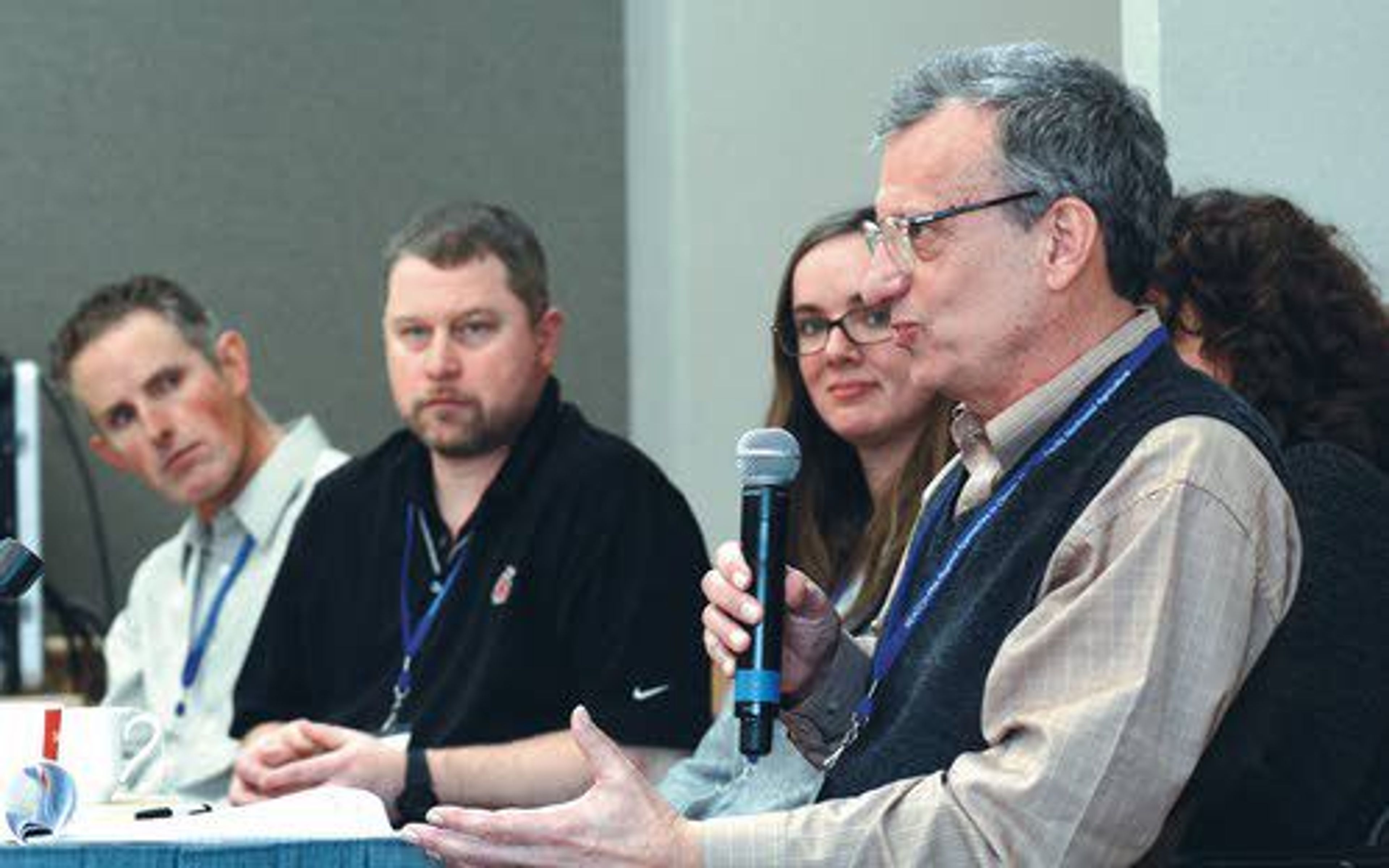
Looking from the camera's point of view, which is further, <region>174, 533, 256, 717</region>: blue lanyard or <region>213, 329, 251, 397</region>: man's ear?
<region>213, 329, 251, 397</region>: man's ear

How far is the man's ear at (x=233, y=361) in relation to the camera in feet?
14.7

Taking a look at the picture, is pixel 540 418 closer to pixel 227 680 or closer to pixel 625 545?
pixel 625 545

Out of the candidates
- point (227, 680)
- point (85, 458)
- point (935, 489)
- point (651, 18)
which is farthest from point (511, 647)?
point (85, 458)

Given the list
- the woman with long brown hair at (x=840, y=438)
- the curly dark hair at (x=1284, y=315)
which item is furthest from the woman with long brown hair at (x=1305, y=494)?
the woman with long brown hair at (x=840, y=438)

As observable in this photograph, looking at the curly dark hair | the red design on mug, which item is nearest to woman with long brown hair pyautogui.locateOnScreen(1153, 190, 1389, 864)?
the curly dark hair

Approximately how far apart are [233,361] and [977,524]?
2714 mm

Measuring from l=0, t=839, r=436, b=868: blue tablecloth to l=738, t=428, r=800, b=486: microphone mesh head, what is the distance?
41 cm

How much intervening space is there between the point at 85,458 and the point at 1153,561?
411 cm

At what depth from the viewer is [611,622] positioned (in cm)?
332

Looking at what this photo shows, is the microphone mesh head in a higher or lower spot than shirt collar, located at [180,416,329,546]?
higher

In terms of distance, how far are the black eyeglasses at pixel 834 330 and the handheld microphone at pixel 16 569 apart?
1217 mm

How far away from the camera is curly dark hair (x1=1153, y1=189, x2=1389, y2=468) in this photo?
254cm

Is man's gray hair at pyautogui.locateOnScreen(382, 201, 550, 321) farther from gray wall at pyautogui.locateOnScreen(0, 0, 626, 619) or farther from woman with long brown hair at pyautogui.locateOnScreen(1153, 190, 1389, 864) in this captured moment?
gray wall at pyautogui.locateOnScreen(0, 0, 626, 619)

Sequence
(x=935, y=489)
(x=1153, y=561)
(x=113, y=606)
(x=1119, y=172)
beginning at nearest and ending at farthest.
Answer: (x=1153, y=561), (x=1119, y=172), (x=935, y=489), (x=113, y=606)
